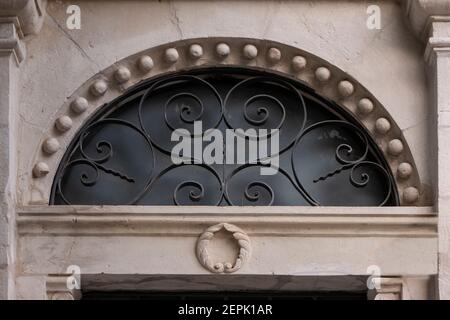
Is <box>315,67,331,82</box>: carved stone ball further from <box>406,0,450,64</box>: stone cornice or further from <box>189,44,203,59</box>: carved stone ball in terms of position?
<box>189,44,203,59</box>: carved stone ball

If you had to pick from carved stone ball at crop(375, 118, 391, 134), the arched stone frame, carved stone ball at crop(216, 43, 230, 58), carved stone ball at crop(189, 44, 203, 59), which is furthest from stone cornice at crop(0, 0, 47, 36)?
carved stone ball at crop(375, 118, 391, 134)

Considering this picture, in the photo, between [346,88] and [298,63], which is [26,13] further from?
[346,88]

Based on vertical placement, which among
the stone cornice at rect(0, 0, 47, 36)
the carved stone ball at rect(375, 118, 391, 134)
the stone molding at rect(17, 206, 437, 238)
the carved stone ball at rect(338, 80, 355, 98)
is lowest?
the stone molding at rect(17, 206, 437, 238)

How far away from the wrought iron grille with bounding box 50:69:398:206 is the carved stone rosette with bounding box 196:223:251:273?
0.82ft

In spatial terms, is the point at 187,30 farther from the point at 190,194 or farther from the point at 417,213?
the point at 417,213

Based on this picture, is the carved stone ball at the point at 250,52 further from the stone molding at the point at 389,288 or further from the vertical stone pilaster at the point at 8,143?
the stone molding at the point at 389,288

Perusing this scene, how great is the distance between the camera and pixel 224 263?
1067cm

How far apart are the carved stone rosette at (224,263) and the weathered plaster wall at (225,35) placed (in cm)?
116

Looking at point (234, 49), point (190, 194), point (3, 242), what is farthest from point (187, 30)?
point (3, 242)

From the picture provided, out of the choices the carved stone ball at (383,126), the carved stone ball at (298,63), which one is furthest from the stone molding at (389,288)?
the carved stone ball at (298,63)

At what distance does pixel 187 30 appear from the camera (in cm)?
1106

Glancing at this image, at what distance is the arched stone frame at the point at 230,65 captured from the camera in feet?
35.7

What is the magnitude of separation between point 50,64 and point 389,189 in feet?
7.11

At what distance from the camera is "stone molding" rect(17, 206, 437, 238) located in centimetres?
1066
